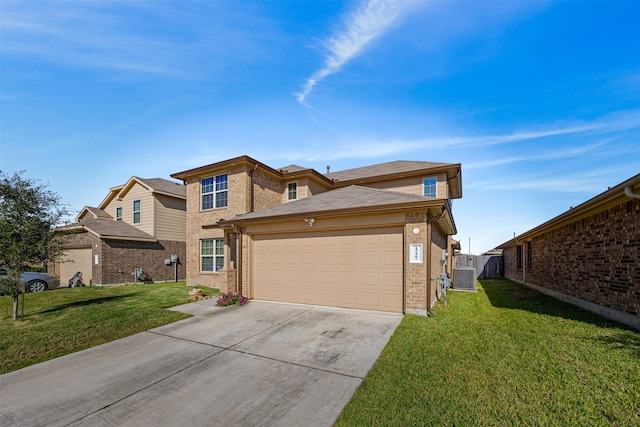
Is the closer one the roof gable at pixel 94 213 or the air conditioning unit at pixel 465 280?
the air conditioning unit at pixel 465 280

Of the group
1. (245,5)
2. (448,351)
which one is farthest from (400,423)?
(245,5)

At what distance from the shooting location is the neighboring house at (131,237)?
16.5 m

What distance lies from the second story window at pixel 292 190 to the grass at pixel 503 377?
10668mm

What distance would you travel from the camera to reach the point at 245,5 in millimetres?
8062

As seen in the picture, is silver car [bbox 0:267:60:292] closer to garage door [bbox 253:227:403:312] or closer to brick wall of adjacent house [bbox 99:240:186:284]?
brick wall of adjacent house [bbox 99:240:186:284]

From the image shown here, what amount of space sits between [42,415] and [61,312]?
7668 mm

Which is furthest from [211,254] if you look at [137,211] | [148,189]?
[137,211]

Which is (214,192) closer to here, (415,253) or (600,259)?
(415,253)

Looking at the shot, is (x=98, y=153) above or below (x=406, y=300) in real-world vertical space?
above

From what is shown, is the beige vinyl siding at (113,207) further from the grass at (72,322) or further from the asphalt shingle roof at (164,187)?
the grass at (72,322)

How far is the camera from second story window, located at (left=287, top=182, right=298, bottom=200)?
1600 centimetres

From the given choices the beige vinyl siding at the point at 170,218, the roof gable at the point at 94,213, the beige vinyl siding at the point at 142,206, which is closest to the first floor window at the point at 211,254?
the beige vinyl siding at the point at 170,218

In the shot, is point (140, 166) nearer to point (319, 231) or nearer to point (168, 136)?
point (168, 136)

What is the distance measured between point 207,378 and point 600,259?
31.9 feet
